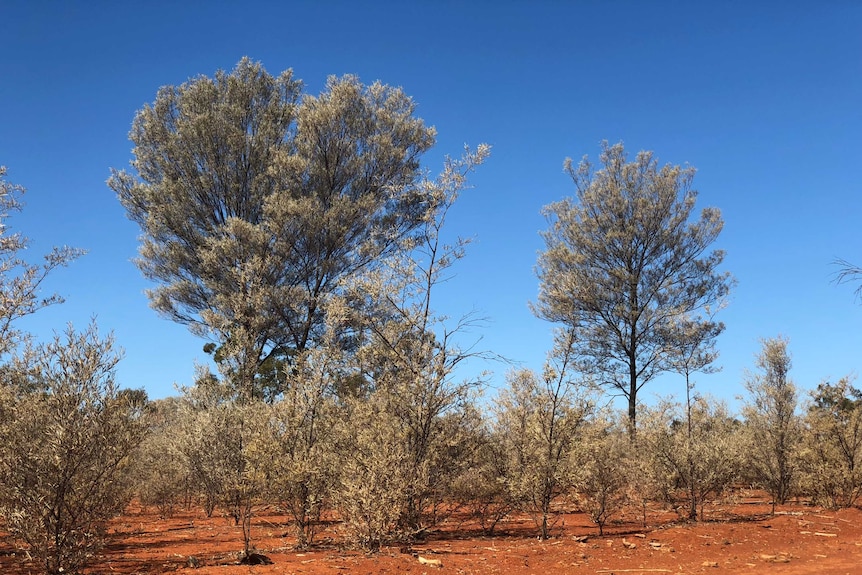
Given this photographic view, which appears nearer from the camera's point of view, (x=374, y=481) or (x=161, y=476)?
(x=374, y=481)

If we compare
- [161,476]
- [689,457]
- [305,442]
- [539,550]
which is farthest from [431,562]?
[161,476]

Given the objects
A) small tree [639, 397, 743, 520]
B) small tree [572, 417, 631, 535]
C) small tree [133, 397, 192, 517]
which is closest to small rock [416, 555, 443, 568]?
small tree [572, 417, 631, 535]

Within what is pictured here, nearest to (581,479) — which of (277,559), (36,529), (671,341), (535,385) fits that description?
(535,385)

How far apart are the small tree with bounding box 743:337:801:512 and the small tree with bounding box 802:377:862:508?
1.33 feet

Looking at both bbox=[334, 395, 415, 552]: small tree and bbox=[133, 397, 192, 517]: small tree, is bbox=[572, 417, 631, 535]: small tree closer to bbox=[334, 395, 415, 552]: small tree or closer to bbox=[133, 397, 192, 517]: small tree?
bbox=[334, 395, 415, 552]: small tree

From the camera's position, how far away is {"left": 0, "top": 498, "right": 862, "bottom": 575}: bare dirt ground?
813cm

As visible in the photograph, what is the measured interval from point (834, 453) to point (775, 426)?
5.05 feet

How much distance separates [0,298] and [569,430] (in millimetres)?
10278

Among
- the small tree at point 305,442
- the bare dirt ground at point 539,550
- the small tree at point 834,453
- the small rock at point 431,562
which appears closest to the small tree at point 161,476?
the bare dirt ground at point 539,550

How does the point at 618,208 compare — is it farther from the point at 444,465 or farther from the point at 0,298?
the point at 0,298

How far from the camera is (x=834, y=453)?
1620 centimetres

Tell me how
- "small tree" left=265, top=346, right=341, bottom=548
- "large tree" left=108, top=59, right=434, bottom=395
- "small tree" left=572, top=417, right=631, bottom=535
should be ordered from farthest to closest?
"large tree" left=108, top=59, right=434, bottom=395, "small tree" left=572, top=417, right=631, bottom=535, "small tree" left=265, top=346, right=341, bottom=548

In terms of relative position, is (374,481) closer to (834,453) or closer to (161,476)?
(161,476)

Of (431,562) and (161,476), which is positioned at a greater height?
(161,476)
